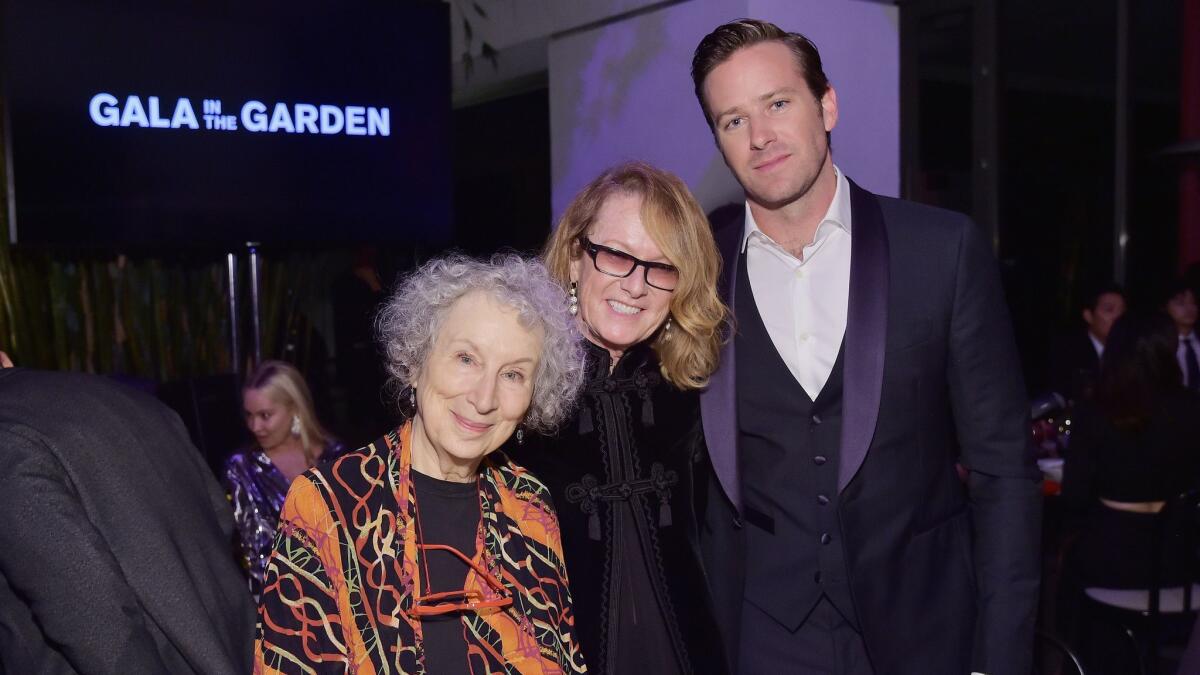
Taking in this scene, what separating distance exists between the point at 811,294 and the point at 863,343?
15 centimetres

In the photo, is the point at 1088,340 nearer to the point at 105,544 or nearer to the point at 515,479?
the point at 515,479

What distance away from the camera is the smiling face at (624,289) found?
6.16ft

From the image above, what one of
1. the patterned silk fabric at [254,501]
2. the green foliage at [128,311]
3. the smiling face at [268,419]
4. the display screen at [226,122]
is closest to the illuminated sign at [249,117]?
the display screen at [226,122]

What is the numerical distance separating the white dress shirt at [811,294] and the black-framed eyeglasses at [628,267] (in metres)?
0.21

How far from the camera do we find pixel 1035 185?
20.5ft

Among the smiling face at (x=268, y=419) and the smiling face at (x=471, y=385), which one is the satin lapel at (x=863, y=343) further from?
the smiling face at (x=268, y=419)

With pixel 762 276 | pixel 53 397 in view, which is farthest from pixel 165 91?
pixel 762 276

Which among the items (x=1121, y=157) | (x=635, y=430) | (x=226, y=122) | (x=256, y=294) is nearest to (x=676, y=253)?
(x=635, y=430)

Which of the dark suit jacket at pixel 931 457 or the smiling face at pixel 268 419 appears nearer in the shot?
the dark suit jacket at pixel 931 457

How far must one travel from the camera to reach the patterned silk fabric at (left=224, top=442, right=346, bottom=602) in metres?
3.62

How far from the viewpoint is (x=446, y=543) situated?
5.52 ft

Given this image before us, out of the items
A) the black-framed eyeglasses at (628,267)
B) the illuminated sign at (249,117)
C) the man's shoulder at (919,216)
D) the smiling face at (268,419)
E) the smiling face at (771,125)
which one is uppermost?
the illuminated sign at (249,117)

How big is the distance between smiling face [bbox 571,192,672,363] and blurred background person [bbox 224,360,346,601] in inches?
83.6

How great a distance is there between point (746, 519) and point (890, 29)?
3.48 m
